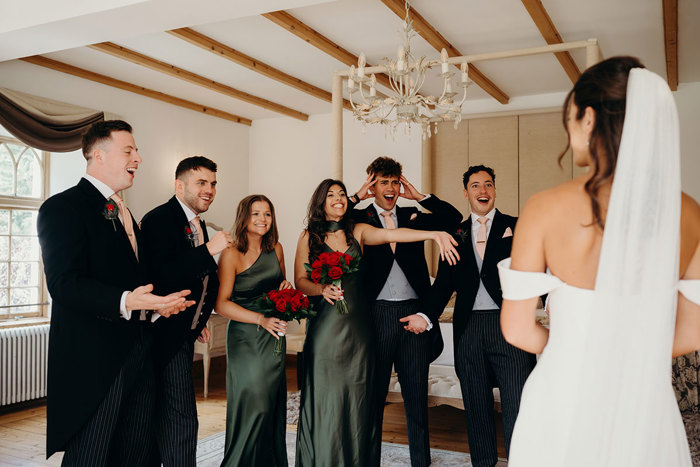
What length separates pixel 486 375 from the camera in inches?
132

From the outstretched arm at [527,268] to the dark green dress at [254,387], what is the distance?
190 cm

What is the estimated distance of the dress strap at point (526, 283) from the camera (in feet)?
5.31

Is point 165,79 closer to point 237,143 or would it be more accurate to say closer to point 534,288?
point 237,143

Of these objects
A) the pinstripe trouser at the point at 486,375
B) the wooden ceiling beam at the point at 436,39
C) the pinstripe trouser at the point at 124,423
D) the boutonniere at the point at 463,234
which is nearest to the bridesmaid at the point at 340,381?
the boutonniere at the point at 463,234

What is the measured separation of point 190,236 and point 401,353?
4.73 feet

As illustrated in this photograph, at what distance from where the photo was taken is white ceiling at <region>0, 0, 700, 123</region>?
3.93m

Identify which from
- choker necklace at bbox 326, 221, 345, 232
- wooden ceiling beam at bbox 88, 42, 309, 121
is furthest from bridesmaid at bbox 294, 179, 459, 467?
wooden ceiling beam at bbox 88, 42, 309, 121

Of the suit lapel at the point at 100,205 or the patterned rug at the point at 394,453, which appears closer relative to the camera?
the suit lapel at the point at 100,205

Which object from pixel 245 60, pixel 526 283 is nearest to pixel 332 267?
pixel 526 283

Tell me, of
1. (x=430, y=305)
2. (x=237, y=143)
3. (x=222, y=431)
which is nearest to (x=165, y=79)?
(x=237, y=143)

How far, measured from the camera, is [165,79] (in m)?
6.66

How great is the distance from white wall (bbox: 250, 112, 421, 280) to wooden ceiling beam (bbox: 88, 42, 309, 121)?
0.36 meters

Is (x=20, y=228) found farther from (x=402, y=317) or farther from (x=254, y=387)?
(x=402, y=317)

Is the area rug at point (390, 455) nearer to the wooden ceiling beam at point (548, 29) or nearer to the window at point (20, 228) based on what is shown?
the window at point (20, 228)
